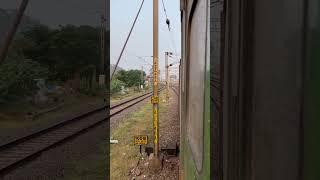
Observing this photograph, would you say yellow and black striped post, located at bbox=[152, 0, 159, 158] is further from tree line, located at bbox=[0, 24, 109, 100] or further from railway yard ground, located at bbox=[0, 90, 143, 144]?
tree line, located at bbox=[0, 24, 109, 100]

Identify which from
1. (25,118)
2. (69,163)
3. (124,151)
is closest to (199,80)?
(69,163)

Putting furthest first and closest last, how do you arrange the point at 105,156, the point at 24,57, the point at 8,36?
the point at 24,57, the point at 105,156, the point at 8,36

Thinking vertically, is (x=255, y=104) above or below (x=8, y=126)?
above

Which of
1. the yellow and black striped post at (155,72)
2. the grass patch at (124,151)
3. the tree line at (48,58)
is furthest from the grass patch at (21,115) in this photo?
the yellow and black striped post at (155,72)

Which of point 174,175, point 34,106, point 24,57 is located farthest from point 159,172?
point 24,57

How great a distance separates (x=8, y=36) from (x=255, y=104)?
2.11 metres

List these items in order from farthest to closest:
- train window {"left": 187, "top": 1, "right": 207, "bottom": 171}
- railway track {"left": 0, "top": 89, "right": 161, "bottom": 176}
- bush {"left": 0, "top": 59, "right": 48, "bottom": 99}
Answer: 1. bush {"left": 0, "top": 59, "right": 48, "bottom": 99}
2. railway track {"left": 0, "top": 89, "right": 161, "bottom": 176}
3. train window {"left": 187, "top": 1, "right": 207, "bottom": 171}

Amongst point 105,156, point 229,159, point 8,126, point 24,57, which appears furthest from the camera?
point 24,57

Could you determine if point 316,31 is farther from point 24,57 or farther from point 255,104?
point 24,57

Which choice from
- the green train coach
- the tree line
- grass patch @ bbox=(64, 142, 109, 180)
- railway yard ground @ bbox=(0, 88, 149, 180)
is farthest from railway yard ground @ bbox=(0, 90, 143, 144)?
the green train coach

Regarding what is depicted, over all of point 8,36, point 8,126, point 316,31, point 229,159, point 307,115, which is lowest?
point 8,126

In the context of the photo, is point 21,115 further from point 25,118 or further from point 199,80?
point 199,80

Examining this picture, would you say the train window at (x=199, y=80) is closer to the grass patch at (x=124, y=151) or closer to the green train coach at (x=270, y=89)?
the green train coach at (x=270, y=89)

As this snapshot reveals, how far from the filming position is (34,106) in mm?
26000
